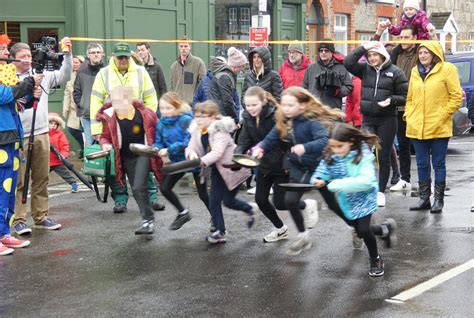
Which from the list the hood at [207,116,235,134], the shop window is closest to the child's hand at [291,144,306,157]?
the hood at [207,116,235,134]

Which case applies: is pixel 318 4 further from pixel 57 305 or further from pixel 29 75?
pixel 57 305

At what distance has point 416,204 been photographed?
382 inches

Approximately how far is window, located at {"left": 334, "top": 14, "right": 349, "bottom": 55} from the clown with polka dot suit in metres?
19.3

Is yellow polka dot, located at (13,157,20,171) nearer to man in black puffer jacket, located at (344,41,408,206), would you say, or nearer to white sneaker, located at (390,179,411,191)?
man in black puffer jacket, located at (344,41,408,206)

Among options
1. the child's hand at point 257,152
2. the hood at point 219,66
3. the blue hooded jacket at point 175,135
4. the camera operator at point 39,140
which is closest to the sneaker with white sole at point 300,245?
the child's hand at point 257,152

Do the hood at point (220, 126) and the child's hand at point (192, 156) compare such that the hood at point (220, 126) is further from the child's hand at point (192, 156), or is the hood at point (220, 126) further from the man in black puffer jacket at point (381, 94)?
the man in black puffer jacket at point (381, 94)

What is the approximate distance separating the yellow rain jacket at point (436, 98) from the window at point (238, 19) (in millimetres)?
12058

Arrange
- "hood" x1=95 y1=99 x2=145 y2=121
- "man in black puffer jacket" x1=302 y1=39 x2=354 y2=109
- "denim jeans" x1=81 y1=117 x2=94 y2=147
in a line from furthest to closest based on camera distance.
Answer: "denim jeans" x1=81 y1=117 x2=94 y2=147 → "man in black puffer jacket" x1=302 y1=39 x2=354 y2=109 → "hood" x1=95 y1=99 x2=145 y2=121

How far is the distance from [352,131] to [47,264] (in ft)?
9.81

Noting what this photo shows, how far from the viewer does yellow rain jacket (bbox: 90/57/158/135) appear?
9.36m

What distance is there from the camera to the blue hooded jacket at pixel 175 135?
26.2ft

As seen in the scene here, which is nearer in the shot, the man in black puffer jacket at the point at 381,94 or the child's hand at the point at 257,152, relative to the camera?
the child's hand at the point at 257,152

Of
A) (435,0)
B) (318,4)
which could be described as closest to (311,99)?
(318,4)

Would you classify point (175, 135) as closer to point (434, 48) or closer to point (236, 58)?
point (236, 58)
